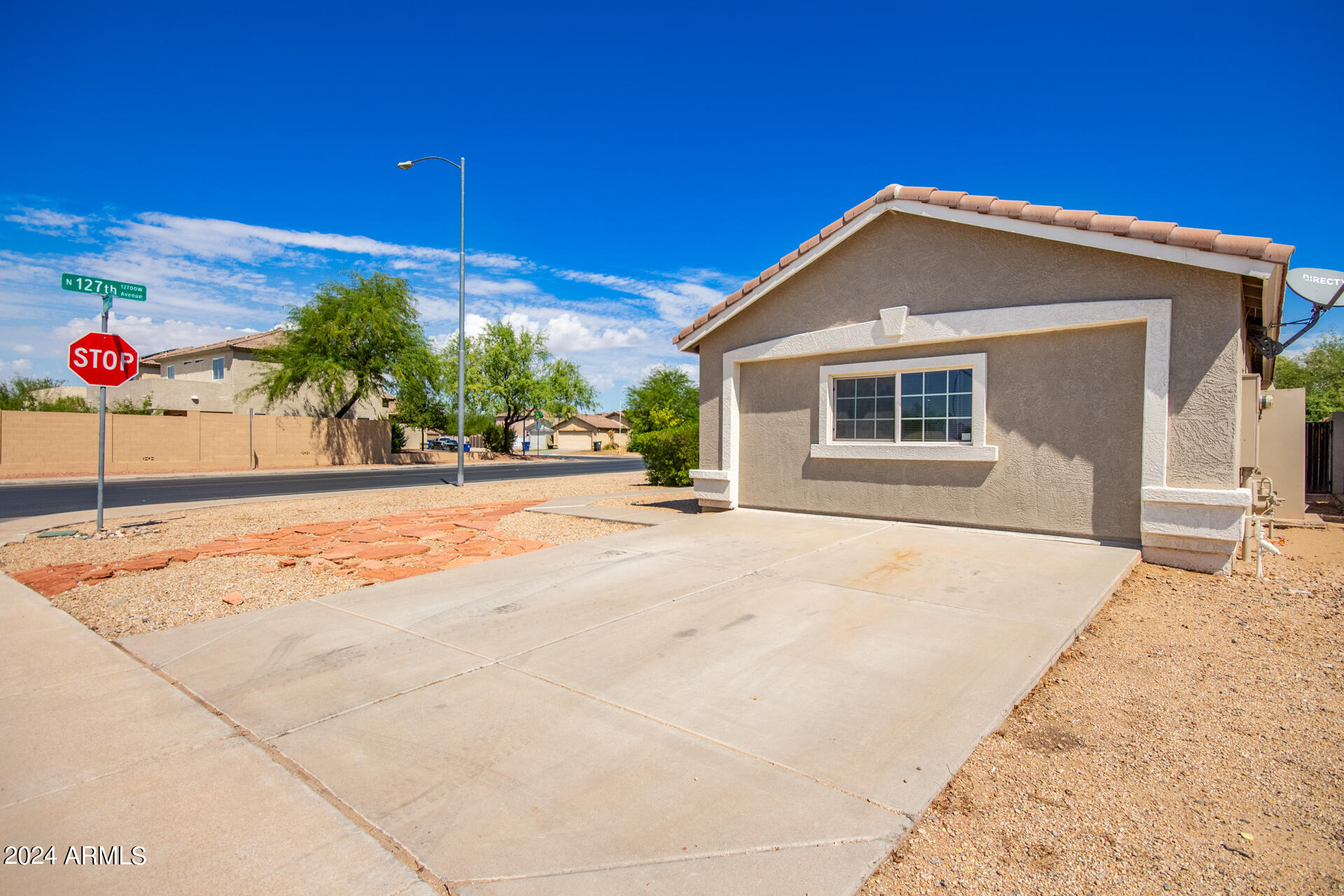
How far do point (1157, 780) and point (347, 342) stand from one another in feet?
115

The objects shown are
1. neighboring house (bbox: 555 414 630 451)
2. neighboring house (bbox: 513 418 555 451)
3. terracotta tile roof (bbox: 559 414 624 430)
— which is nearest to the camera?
neighboring house (bbox: 513 418 555 451)

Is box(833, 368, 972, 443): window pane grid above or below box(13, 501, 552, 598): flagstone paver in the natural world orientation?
above

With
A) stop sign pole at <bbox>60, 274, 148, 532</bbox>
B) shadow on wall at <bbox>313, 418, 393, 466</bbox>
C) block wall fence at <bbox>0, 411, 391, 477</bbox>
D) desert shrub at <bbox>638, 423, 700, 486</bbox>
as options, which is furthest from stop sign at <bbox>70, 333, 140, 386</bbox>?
shadow on wall at <bbox>313, 418, 393, 466</bbox>

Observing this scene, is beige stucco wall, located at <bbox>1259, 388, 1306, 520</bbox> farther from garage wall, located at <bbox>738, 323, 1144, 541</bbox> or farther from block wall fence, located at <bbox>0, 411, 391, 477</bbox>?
block wall fence, located at <bbox>0, 411, 391, 477</bbox>

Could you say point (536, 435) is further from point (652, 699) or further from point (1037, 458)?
point (652, 699)

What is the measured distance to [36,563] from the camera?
8.72m

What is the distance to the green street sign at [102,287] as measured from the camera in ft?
32.1

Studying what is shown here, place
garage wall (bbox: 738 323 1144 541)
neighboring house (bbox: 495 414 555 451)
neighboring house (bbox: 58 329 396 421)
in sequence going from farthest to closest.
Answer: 1. neighboring house (bbox: 495 414 555 451)
2. neighboring house (bbox: 58 329 396 421)
3. garage wall (bbox: 738 323 1144 541)

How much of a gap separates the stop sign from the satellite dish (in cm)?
1562

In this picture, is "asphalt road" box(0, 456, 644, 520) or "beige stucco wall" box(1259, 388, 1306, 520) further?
"asphalt road" box(0, 456, 644, 520)

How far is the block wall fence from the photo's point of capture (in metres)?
26.5

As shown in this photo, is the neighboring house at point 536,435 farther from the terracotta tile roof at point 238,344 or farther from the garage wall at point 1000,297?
the garage wall at point 1000,297

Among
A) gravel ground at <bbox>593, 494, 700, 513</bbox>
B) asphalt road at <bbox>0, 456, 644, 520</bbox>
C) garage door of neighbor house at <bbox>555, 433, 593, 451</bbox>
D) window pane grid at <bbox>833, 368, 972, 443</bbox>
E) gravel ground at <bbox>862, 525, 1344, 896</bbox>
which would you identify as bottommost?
asphalt road at <bbox>0, 456, 644, 520</bbox>

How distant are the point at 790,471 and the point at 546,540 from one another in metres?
3.80
